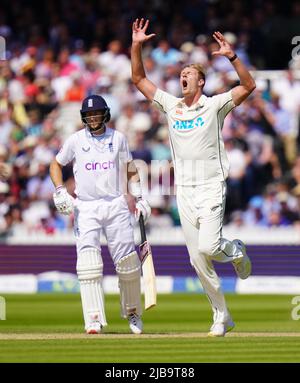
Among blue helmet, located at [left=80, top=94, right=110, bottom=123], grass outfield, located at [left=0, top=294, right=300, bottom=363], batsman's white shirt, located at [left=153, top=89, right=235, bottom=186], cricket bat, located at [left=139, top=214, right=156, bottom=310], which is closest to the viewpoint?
grass outfield, located at [left=0, top=294, right=300, bottom=363]

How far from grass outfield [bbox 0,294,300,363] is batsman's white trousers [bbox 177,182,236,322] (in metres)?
0.44

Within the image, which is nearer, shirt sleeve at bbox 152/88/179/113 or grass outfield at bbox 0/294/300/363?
grass outfield at bbox 0/294/300/363

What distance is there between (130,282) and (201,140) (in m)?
1.40

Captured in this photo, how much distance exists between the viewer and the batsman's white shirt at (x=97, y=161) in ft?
34.8

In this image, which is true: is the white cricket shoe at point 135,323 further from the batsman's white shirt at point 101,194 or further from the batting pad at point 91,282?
the batsman's white shirt at point 101,194

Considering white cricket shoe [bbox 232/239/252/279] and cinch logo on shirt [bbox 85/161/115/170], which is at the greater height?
cinch logo on shirt [bbox 85/161/115/170]

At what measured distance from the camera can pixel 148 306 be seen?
10297 mm

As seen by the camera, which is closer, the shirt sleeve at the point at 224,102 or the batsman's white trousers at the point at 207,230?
the batsman's white trousers at the point at 207,230

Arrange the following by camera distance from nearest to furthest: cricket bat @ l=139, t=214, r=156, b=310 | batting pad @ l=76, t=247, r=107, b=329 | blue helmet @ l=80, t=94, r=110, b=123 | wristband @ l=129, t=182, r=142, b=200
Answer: cricket bat @ l=139, t=214, r=156, b=310 → batting pad @ l=76, t=247, r=107, b=329 → blue helmet @ l=80, t=94, r=110, b=123 → wristband @ l=129, t=182, r=142, b=200

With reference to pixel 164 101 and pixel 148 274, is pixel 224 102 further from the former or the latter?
pixel 148 274

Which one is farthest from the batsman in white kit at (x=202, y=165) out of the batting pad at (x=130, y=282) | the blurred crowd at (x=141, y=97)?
the blurred crowd at (x=141, y=97)

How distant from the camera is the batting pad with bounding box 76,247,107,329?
10.5 m

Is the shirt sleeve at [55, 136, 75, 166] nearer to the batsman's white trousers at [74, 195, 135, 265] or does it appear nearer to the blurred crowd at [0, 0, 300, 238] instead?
the batsman's white trousers at [74, 195, 135, 265]

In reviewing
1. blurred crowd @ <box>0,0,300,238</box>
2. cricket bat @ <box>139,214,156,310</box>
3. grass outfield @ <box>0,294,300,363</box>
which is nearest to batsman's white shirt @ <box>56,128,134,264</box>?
cricket bat @ <box>139,214,156,310</box>
